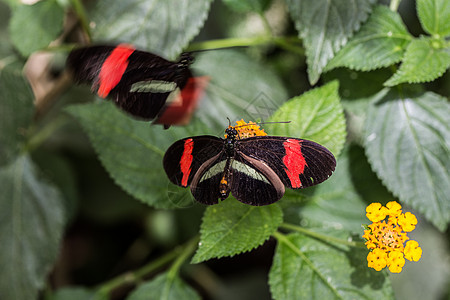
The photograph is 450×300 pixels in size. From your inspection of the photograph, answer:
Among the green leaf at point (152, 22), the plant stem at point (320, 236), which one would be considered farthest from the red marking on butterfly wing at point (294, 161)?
the green leaf at point (152, 22)

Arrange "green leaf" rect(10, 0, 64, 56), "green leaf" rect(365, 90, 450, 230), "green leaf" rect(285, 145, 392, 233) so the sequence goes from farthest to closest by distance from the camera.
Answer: "green leaf" rect(10, 0, 64, 56), "green leaf" rect(285, 145, 392, 233), "green leaf" rect(365, 90, 450, 230)

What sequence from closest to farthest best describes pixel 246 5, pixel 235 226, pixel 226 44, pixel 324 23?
pixel 235 226
pixel 324 23
pixel 246 5
pixel 226 44

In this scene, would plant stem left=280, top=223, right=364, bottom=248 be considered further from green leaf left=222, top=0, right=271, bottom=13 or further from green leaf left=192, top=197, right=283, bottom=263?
green leaf left=222, top=0, right=271, bottom=13

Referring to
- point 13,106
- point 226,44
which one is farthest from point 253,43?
point 13,106

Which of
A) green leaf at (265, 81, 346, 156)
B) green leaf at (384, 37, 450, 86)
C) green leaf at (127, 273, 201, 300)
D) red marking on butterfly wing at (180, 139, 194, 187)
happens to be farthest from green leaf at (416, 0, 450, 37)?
green leaf at (127, 273, 201, 300)

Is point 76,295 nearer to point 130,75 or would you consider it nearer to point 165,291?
point 165,291

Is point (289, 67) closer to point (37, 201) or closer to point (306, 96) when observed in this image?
point (306, 96)

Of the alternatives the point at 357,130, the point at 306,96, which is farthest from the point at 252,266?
the point at 306,96
